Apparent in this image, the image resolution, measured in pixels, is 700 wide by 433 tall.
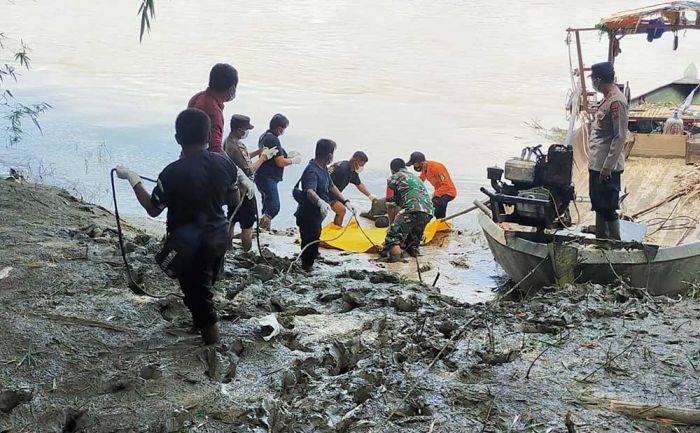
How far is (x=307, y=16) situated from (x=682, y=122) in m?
20.0

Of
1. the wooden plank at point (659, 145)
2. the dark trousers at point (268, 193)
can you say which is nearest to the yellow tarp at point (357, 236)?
the dark trousers at point (268, 193)

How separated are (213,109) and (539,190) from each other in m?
2.95

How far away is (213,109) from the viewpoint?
5562 millimetres

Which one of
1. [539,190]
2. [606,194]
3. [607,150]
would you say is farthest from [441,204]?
[539,190]

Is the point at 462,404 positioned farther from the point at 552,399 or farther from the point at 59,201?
the point at 59,201

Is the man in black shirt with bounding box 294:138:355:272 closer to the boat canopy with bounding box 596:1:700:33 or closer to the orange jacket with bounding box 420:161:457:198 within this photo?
the orange jacket with bounding box 420:161:457:198

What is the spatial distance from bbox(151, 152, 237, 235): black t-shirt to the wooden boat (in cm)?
347

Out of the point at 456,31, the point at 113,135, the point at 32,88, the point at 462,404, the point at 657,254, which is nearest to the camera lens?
the point at 462,404

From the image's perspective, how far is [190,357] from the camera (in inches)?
161

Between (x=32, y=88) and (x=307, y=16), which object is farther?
(x=307, y=16)

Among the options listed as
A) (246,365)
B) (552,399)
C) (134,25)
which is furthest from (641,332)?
(134,25)

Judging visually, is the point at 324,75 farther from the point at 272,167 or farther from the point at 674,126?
the point at 272,167

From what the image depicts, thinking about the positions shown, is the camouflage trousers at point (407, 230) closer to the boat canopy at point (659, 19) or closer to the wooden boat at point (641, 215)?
the wooden boat at point (641, 215)

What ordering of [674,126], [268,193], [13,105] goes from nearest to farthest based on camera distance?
1. [268,193]
2. [674,126]
3. [13,105]
